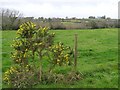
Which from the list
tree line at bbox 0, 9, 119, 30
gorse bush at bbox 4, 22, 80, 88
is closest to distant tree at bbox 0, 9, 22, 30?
tree line at bbox 0, 9, 119, 30

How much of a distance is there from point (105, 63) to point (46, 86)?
4.26m

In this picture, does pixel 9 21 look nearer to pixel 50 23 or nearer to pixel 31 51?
pixel 50 23

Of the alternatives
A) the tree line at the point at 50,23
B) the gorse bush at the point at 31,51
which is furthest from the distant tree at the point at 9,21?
the gorse bush at the point at 31,51

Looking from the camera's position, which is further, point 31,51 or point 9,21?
point 9,21

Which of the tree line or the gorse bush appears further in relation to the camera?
the tree line

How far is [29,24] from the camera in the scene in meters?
9.51

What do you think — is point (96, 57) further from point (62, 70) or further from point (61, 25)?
point (61, 25)

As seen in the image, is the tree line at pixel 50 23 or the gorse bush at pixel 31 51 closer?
the gorse bush at pixel 31 51

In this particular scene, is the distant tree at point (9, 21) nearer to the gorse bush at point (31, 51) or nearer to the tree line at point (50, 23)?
the tree line at point (50, 23)

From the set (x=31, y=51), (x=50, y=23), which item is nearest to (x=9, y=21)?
(x=50, y=23)

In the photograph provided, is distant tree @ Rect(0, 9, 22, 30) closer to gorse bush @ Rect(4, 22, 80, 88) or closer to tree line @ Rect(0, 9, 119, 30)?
tree line @ Rect(0, 9, 119, 30)

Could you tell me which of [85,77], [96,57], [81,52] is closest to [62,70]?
[85,77]

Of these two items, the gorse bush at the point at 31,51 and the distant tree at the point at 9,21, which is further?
the distant tree at the point at 9,21

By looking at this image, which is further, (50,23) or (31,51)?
(50,23)
